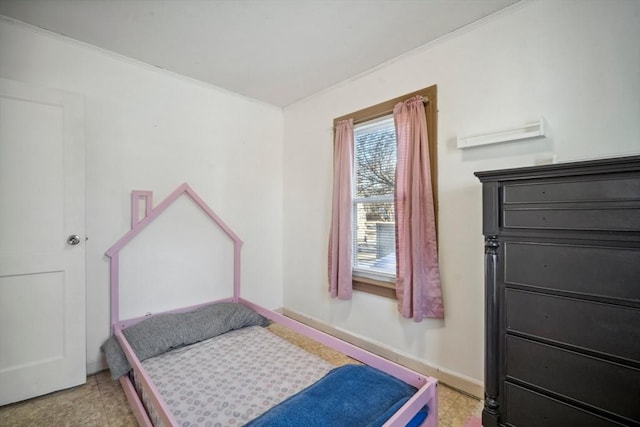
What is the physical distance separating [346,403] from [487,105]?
6.40 ft

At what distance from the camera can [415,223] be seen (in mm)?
2049

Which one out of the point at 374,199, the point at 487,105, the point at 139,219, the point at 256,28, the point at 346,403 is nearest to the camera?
the point at 346,403

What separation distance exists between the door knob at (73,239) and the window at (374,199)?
2.16 metres

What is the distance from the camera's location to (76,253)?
77.6 inches

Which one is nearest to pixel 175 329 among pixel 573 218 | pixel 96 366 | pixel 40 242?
pixel 96 366

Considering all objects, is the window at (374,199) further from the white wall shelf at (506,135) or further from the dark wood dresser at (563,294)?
the dark wood dresser at (563,294)

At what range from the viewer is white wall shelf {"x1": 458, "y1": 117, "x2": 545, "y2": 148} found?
1.59 m

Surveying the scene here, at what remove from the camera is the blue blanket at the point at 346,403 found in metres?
1.22

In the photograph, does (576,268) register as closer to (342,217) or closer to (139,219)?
(342,217)

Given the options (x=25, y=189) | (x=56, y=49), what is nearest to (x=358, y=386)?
(x=25, y=189)

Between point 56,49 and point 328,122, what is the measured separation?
7.13ft

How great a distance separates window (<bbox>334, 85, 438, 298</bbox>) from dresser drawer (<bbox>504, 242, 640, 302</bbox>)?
3.46ft

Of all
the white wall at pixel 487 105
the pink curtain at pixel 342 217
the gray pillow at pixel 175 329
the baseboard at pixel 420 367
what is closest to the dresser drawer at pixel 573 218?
the white wall at pixel 487 105

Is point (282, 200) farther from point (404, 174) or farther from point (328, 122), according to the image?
point (404, 174)
